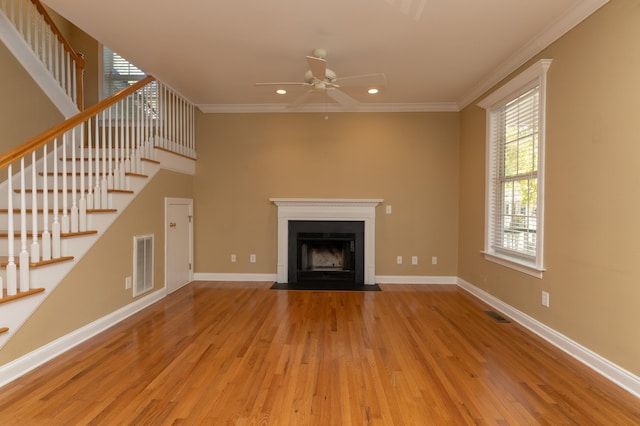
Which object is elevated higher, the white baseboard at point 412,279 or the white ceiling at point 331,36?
the white ceiling at point 331,36

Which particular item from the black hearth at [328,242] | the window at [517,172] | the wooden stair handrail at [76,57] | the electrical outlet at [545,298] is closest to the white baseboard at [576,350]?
the electrical outlet at [545,298]

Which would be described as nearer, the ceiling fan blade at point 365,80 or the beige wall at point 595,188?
the beige wall at point 595,188

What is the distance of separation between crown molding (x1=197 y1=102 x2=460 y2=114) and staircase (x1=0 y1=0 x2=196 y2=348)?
556 mm

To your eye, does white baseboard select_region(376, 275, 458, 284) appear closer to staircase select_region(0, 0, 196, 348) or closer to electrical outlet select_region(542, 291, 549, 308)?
electrical outlet select_region(542, 291, 549, 308)

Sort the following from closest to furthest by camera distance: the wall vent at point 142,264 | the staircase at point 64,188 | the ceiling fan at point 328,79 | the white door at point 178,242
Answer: the staircase at point 64,188
the ceiling fan at point 328,79
the wall vent at point 142,264
the white door at point 178,242

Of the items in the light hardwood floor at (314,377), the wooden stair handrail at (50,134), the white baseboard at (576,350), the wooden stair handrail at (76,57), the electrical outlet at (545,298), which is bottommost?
the light hardwood floor at (314,377)

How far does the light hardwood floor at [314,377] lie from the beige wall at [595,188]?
346 mm

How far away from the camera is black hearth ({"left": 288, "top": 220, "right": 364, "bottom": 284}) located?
5246mm

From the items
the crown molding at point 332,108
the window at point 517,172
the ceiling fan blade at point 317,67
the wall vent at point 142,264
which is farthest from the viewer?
the crown molding at point 332,108

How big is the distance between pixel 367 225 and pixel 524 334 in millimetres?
2529

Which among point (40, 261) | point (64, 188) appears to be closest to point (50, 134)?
point (64, 188)

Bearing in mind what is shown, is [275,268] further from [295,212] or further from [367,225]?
[367,225]

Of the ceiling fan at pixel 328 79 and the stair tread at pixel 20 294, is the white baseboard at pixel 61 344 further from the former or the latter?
the ceiling fan at pixel 328 79

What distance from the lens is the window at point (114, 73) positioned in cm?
539
